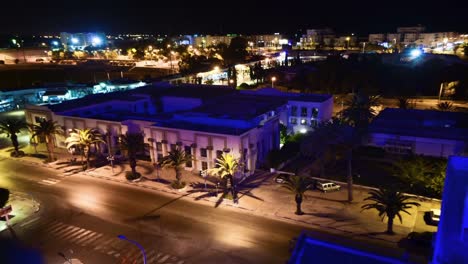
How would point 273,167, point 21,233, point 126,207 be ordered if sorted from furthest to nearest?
point 273,167
point 126,207
point 21,233

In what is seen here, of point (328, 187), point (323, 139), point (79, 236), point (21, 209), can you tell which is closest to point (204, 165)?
point (323, 139)

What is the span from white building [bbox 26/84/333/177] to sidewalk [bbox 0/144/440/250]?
3058 millimetres

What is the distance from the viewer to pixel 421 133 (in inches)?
1801

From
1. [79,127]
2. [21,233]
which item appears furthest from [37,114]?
[21,233]

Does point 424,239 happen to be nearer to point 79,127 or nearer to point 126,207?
point 126,207

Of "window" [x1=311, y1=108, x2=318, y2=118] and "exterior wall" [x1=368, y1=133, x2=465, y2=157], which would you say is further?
"window" [x1=311, y1=108, x2=318, y2=118]

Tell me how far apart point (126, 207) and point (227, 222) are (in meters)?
10.8

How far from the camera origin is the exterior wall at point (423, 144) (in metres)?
43.4

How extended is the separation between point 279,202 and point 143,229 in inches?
529

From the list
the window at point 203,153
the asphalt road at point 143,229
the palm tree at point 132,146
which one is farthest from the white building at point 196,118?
the asphalt road at point 143,229

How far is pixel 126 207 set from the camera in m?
36.8

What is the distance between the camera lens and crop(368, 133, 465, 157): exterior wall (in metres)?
43.4

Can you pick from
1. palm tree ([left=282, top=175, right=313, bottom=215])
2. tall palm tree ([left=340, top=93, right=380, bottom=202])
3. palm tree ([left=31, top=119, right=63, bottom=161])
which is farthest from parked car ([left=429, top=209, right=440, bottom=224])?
palm tree ([left=31, top=119, right=63, bottom=161])

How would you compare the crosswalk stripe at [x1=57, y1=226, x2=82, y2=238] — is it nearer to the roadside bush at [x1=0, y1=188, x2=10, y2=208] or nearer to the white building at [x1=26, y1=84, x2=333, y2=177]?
the roadside bush at [x1=0, y1=188, x2=10, y2=208]
